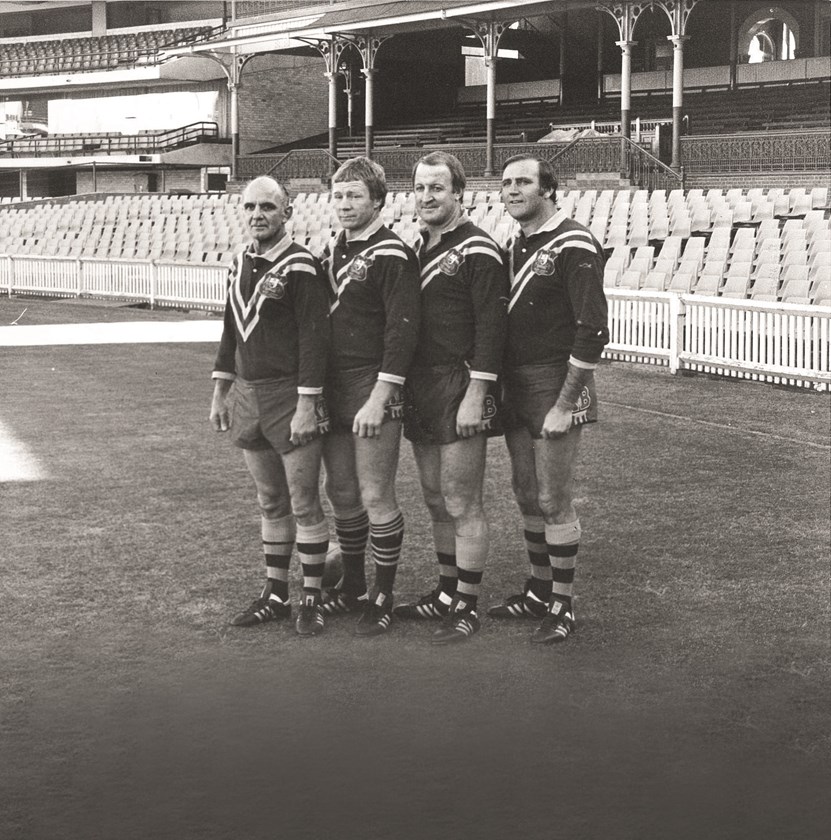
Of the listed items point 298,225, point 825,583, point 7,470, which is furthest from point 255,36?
point 825,583

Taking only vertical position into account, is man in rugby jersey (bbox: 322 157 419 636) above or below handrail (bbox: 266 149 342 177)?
below

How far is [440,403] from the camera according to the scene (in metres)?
5.25

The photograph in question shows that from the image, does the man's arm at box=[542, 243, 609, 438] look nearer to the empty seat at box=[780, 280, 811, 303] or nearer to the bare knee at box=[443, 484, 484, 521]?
the bare knee at box=[443, 484, 484, 521]

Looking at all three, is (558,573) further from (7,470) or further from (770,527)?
(7,470)

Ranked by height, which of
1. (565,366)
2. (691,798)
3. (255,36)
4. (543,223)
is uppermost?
(255,36)

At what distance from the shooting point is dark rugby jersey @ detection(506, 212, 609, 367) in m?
4.98

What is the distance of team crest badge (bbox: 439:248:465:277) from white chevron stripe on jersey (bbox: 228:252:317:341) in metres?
0.54

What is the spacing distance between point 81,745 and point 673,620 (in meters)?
2.68

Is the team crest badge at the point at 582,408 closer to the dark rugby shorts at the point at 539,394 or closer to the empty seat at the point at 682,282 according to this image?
the dark rugby shorts at the point at 539,394

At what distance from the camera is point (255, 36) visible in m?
36.7

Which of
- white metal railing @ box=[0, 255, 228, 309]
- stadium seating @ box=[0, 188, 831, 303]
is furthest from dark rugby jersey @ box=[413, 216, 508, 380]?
white metal railing @ box=[0, 255, 228, 309]

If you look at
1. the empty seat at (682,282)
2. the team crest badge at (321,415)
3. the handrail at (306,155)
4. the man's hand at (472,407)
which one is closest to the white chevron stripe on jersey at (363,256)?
the team crest badge at (321,415)

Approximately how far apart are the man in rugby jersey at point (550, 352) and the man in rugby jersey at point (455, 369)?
0.40 ft

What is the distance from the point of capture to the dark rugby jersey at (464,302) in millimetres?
5090
